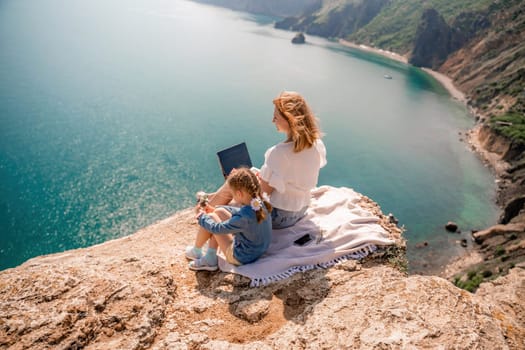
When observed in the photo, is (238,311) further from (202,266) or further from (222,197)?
(222,197)

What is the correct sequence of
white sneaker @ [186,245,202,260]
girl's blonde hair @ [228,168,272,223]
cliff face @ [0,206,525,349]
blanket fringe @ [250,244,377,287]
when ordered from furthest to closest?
white sneaker @ [186,245,202,260] → blanket fringe @ [250,244,377,287] → girl's blonde hair @ [228,168,272,223] → cliff face @ [0,206,525,349]

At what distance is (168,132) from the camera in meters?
39.5

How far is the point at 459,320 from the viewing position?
4.00 m

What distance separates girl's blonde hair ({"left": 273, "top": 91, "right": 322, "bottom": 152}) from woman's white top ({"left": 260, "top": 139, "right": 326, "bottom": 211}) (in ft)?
0.60

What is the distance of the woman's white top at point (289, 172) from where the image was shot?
547cm

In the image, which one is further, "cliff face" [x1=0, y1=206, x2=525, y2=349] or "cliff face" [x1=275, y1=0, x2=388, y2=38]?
"cliff face" [x1=275, y1=0, x2=388, y2=38]

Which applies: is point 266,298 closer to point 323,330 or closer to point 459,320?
point 323,330

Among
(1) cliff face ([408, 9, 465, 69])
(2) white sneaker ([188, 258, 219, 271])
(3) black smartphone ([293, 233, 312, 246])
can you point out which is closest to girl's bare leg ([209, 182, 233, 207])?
(2) white sneaker ([188, 258, 219, 271])

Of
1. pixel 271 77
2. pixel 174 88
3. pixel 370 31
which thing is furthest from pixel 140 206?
pixel 370 31

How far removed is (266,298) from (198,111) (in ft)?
144

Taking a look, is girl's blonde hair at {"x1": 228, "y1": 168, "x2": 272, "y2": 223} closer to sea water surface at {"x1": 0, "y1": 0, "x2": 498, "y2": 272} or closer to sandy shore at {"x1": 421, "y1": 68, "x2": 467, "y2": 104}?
sea water surface at {"x1": 0, "y1": 0, "x2": 498, "y2": 272}

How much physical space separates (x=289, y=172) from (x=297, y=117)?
3.05ft

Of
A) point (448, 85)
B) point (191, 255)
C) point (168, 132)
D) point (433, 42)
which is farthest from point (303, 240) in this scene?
point (433, 42)

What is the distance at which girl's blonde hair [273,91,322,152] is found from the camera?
523cm
